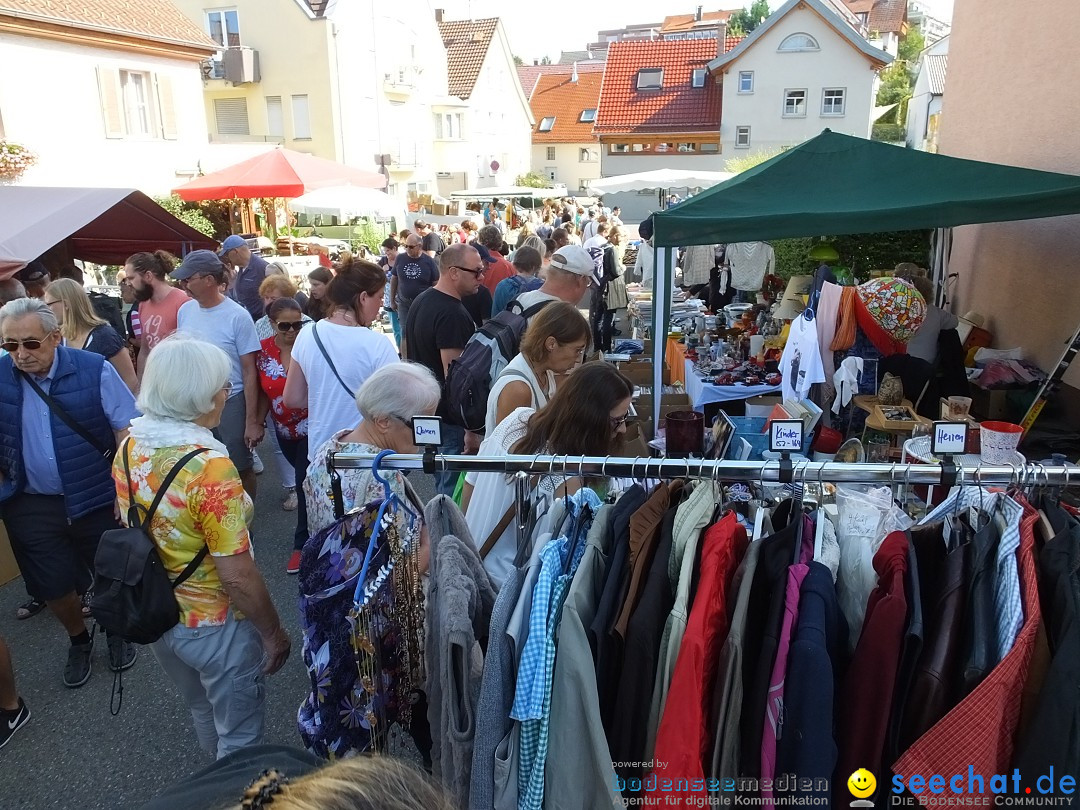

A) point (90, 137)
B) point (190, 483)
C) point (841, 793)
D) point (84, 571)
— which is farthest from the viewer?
point (90, 137)

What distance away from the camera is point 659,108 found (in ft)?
108

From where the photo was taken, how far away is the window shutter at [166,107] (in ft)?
53.3

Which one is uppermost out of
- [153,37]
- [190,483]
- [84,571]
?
[153,37]

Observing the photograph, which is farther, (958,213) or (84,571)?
(958,213)

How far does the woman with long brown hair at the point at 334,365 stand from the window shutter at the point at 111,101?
14.5 meters

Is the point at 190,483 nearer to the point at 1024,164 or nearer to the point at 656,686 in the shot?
the point at 656,686

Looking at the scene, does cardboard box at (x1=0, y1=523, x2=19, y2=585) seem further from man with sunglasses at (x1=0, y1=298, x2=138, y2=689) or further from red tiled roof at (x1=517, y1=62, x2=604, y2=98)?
red tiled roof at (x1=517, y1=62, x2=604, y2=98)

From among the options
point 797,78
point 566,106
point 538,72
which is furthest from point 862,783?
point 538,72

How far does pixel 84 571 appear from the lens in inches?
143

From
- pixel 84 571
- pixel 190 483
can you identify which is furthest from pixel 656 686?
pixel 84 571

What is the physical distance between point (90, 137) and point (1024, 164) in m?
16.0

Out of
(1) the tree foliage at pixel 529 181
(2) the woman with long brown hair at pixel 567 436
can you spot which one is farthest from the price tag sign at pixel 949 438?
(1) the tree foliage at pixel 529 181

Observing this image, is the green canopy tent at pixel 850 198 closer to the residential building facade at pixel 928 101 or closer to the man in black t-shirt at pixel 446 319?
the man in black t-shirt at pixel 446 319

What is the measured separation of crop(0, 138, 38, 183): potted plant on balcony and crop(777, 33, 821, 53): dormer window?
88.2 ft
